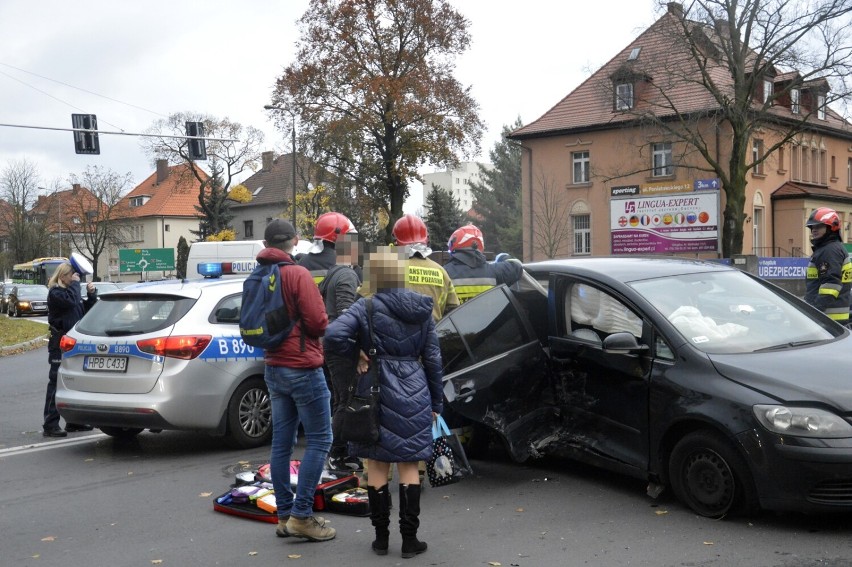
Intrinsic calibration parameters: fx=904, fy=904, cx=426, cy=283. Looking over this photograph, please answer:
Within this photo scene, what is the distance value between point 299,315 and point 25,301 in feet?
141

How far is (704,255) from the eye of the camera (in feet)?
136

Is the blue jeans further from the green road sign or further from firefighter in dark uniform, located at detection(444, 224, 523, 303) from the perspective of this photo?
the green road sign

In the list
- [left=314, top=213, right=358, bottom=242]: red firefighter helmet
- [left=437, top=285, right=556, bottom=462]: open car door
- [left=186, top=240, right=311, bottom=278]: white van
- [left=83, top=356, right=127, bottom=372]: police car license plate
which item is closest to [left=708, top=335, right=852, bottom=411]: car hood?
[left=437, top=285, right=556, bottom=462]: open car door

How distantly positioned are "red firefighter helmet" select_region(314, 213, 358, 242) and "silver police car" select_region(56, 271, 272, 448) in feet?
4.90

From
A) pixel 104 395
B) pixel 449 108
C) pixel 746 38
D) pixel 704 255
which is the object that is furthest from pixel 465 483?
pixel 449 108

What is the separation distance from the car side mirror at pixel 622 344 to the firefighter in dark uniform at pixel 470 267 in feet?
4.67

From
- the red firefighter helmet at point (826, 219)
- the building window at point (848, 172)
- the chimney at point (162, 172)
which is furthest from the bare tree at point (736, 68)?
the chimney at point (162, 172)

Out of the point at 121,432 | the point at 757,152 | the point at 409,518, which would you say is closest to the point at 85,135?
the point at 121,432

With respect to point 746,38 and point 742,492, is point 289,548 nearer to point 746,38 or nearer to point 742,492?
point 742,492

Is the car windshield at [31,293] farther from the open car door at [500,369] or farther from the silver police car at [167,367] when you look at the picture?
the open car door at [500,369]

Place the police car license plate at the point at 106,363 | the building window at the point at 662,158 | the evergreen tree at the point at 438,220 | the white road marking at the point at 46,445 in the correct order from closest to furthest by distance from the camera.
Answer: the police car license plate at the point at 106,363, the white road marking at the point at 46,445, the building window at the point at 662,158, the evergreen tree at the point at 438,220

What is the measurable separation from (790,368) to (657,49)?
34.3 m

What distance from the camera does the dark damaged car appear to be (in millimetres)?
5117

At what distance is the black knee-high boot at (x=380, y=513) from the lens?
16.6 ft
